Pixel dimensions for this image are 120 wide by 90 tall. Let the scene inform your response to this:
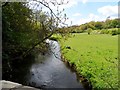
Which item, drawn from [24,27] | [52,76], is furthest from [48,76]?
[24,27]

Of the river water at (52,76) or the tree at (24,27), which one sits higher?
the tree at (24,27)

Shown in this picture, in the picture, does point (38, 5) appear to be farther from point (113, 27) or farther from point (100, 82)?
point (113, 27)

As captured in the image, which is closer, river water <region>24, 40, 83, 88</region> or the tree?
the tree

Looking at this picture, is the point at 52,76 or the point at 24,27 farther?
the point at 52,76

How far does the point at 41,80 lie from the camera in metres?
14.1

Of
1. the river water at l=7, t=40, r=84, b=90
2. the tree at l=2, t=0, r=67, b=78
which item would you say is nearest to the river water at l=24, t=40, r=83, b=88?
the river water at l=7, t=40, r=84, b=90

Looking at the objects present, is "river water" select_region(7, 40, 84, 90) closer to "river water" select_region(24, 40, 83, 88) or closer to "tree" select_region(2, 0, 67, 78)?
"river water" select_region(24, 40, 83, 88)

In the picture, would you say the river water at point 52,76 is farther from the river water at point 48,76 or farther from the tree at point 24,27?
the tree at point 24,27

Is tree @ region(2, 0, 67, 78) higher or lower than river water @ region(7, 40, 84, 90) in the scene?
higher

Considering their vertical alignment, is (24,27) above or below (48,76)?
above

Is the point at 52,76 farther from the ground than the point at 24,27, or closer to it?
closer to it

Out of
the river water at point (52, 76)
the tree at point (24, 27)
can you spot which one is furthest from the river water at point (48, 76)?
the tree at point (24, 27)

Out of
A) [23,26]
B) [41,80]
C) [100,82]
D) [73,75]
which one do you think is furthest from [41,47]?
[73,75]

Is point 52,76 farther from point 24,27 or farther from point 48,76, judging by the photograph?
point 24,27
